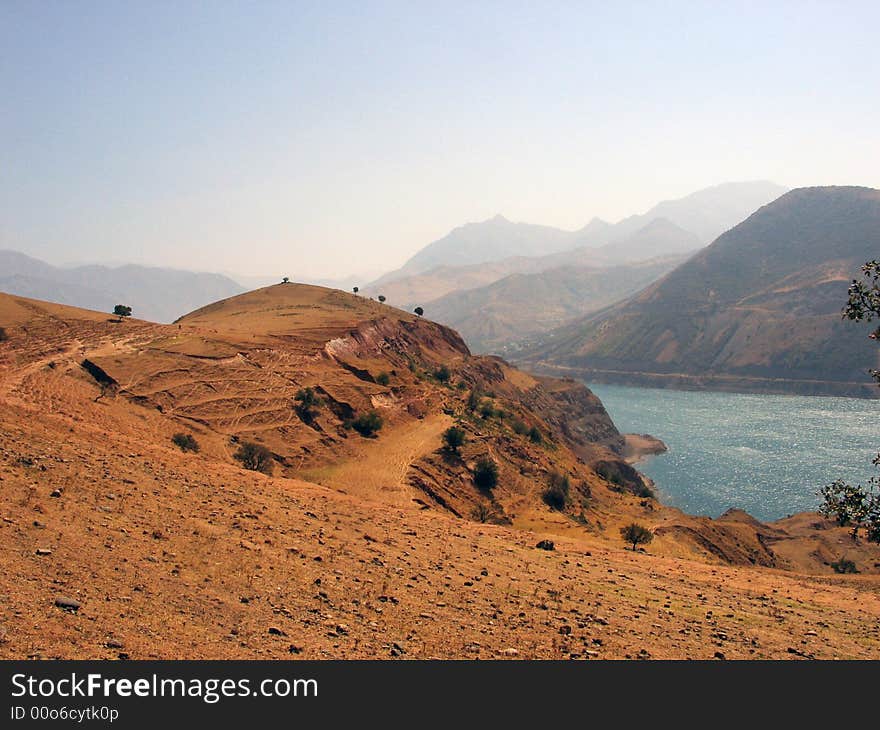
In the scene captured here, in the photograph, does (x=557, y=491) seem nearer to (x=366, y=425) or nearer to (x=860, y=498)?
(x=366, y=425)

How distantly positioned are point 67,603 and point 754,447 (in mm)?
91325

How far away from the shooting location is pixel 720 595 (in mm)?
17203

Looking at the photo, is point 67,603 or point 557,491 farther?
point 557,491

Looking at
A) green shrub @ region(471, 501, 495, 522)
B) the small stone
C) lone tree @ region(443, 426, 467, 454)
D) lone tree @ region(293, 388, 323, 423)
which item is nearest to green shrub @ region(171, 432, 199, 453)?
lone tree @ region(293, 388, 323, 423)

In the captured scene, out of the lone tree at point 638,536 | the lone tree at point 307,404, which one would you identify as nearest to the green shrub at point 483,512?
the lone tree at point 638,536

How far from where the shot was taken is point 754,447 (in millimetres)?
83625

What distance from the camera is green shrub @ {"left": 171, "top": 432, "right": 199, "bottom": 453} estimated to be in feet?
86.0

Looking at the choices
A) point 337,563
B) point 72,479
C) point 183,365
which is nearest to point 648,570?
point 337,563

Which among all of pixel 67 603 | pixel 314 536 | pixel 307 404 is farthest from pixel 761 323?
pixel 67 603

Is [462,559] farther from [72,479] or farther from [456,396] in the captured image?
[456,396]

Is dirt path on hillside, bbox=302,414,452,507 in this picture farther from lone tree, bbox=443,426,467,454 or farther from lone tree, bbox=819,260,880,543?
lone tree, bbox=819,260,880,543

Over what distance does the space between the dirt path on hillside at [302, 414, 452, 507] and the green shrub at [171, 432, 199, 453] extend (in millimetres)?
5597

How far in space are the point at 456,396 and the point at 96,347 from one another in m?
27.8

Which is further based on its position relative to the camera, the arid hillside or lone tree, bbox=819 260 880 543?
lone tree, bbox=819 260 880 543
